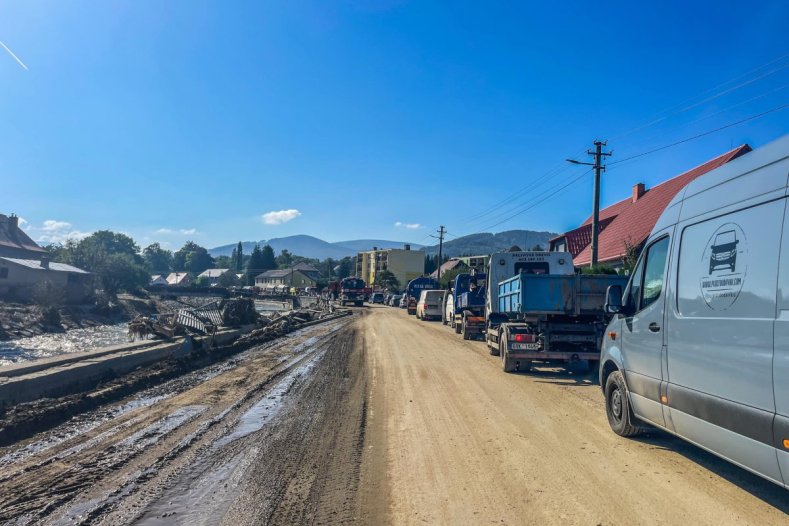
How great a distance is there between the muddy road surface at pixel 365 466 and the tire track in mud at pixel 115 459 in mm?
19

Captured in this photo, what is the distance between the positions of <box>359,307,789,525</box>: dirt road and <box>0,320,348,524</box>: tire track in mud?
2077 mm

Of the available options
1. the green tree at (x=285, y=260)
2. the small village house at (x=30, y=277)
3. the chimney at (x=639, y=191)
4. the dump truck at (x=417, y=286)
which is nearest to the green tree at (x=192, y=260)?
the green tree at (x=285, y=260)

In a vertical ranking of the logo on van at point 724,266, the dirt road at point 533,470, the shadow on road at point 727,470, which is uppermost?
the logo on van at point 724,266

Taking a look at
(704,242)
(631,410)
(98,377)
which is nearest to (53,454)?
(98,377)

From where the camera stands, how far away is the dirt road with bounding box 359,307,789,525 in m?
4.14

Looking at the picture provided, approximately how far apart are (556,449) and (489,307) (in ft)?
32.7

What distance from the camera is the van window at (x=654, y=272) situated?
531 cm

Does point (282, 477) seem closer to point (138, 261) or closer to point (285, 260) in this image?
point (138, 261)

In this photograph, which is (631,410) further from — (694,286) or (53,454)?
(53,454)

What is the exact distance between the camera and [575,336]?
1107 centimetres

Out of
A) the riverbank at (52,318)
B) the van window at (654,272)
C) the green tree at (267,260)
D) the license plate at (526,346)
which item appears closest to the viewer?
Result: the van window at (654,272)

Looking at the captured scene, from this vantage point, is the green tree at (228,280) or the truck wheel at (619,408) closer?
the truck wheel at (619,408)

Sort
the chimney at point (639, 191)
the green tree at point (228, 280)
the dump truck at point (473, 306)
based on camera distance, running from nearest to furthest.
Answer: the dump truck at point (473, 306)
the chimney at point (639, 191)
the green tree at point (228, 280)

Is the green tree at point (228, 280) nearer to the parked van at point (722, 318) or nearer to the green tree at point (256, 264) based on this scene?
the green tree at point (256, 264)
